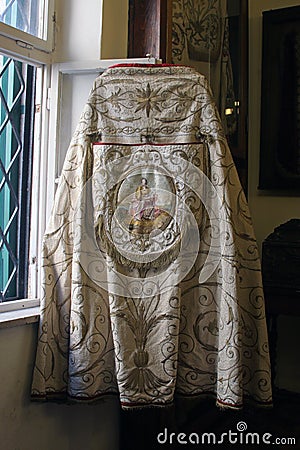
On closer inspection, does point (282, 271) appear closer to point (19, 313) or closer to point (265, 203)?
point (265, 203)

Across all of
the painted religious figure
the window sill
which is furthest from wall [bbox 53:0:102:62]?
the window sill

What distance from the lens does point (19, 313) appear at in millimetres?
1750

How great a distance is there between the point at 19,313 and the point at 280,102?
1642 mm

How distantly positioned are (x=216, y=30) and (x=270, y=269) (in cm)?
103

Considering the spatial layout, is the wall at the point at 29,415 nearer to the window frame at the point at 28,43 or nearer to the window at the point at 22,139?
the window at the point at 22,139

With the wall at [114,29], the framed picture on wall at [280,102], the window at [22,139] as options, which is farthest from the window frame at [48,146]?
the framed picture on wall at [280,102]

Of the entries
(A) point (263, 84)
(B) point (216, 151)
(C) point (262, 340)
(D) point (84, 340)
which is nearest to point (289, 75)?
(A) point (263, 84)

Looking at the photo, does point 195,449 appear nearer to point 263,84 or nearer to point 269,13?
point 263,84

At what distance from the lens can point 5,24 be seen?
1.72m

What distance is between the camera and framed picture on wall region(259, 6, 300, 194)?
267 centimetres

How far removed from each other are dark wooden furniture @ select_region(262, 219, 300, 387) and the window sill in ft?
3.06

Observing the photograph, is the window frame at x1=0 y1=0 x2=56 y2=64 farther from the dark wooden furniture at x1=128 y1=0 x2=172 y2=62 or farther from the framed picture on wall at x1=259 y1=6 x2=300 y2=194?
the framed picture on wall at x1=259 y1=6 x2=300 y2=194

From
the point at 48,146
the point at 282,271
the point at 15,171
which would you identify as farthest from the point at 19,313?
the point at 282,271

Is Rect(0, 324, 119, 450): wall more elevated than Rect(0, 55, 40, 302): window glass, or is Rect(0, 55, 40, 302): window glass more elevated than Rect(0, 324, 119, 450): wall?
Rect(0, 55, 40, 302): window glass
